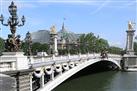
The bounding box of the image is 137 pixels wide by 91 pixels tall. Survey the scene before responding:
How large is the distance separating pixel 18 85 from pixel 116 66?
55.1m

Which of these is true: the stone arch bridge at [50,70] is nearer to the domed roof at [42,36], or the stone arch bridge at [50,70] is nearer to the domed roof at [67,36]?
the domed roof at [67,36]

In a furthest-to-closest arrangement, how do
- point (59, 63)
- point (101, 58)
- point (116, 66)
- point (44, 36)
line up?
point (44, 36) < point (116, 66) < point (101, 58) < point (59, 63)

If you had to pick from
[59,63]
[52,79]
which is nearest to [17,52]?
[52,79]

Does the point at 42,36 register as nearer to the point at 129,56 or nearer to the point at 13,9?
the point at 129,56

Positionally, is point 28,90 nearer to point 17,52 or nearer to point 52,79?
point 17,52

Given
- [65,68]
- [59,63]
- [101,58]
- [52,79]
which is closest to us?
[52,79]

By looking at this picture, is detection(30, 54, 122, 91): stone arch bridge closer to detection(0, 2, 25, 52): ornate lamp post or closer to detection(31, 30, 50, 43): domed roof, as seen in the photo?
detection(0, 2, 25, 52): ornate lamp post

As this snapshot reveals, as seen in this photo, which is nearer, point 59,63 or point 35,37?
point 59,63

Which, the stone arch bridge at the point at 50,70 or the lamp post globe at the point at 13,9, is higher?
the lamp post globe at the point at 13,9

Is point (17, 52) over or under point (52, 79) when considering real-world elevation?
over

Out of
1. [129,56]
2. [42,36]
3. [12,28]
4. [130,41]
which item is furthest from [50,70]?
[42,36]

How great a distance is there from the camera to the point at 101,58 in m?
54.3

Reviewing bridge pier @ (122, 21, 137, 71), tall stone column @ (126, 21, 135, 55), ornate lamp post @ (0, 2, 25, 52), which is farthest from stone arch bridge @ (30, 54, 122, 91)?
tall stone column @ (126, 21, 135, 55)

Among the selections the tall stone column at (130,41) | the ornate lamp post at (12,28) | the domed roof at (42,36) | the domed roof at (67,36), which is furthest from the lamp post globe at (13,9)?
the domed roof at (42,36)
